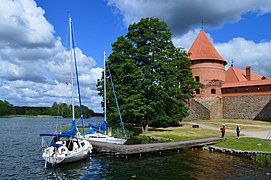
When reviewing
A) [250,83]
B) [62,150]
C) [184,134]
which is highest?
[250,83]

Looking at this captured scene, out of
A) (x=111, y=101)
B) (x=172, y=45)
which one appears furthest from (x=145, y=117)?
(x=172, y=45)

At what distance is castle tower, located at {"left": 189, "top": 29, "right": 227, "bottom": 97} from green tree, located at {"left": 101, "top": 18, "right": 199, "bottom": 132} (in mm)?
19264

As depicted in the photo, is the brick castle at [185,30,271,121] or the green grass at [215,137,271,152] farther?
the brick castle at [185,30,271,121]

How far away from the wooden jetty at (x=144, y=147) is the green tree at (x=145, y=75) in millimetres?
7052

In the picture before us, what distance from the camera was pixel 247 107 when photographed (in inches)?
1893

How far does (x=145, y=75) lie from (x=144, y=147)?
11208 mm

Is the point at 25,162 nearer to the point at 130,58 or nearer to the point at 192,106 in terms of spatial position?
the point at 130,58

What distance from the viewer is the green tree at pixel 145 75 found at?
1167 inches

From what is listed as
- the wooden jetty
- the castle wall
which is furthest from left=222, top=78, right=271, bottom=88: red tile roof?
the wooden jetty

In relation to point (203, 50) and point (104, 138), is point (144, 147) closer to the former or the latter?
point (104, 138)

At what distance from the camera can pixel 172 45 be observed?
33.0 metres

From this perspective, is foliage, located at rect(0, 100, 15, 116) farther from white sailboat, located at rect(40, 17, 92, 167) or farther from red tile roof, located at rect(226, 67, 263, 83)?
white sailboat, located at rect(40, 17, 92, 167)

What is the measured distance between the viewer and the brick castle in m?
46.9

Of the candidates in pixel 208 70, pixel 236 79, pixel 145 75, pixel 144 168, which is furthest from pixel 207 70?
pixel 144 168
